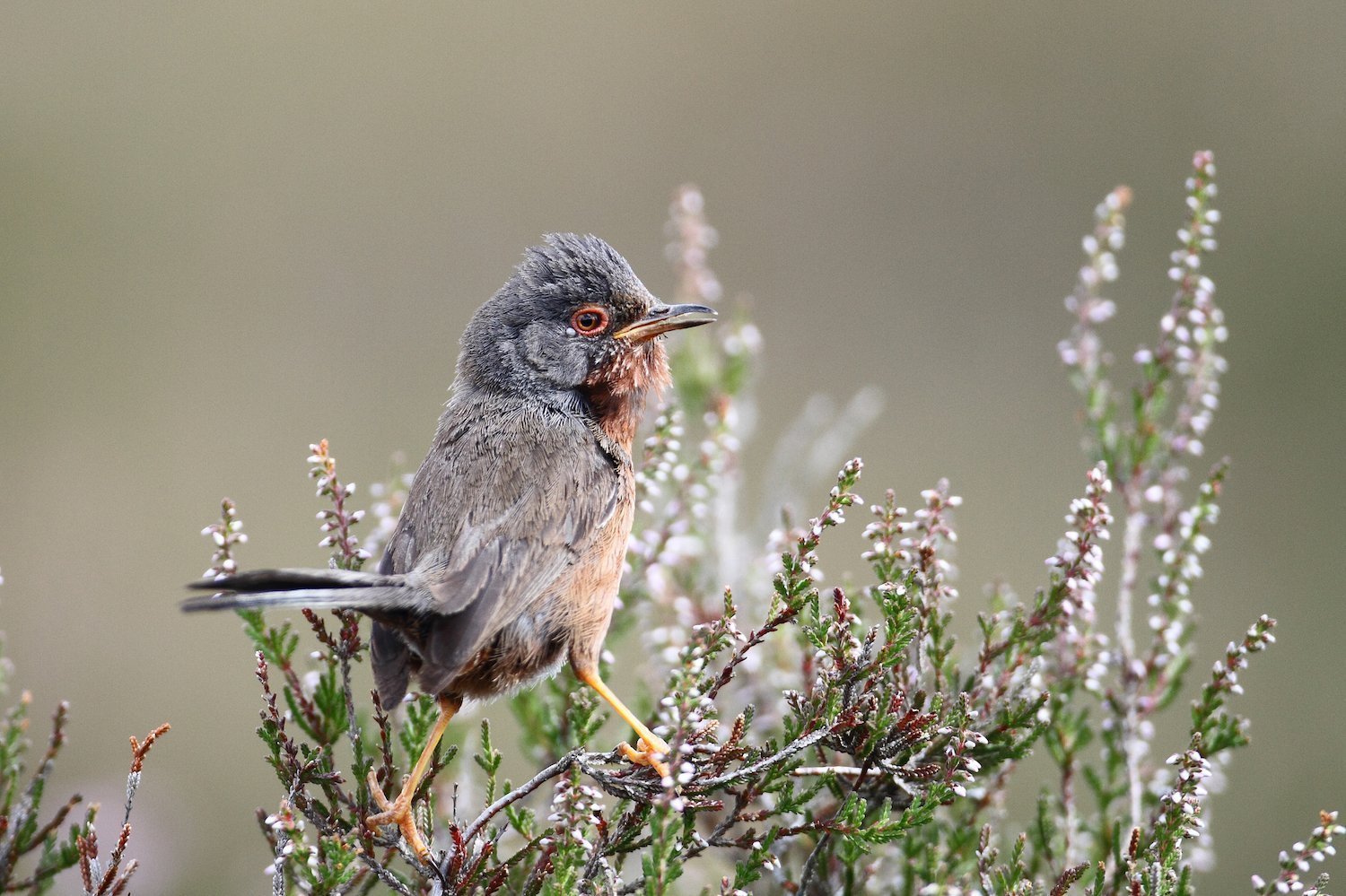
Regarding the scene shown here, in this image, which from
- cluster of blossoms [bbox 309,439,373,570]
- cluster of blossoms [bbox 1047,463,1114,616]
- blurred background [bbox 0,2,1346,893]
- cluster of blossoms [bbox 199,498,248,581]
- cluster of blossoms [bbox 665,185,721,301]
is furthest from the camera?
blurred background [bbox 0,2,1346,893]

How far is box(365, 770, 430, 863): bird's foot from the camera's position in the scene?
10.2ft

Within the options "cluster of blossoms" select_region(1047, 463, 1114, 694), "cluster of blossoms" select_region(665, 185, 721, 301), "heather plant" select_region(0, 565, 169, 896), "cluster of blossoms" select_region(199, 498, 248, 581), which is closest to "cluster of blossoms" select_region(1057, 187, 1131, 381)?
"cluster of blossoms" select_region(1047, 463, 1114, 694)

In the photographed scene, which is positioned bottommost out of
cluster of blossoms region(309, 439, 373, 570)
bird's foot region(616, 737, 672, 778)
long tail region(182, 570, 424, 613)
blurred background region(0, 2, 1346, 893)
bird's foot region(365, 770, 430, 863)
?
bird's foot region(365, 770, 430, 863)

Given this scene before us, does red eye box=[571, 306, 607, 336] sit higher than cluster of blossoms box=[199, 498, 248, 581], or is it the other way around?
red eye box=[571, 306, 607, 336]

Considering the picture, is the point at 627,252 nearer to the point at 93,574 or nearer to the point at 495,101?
the point at 495,101

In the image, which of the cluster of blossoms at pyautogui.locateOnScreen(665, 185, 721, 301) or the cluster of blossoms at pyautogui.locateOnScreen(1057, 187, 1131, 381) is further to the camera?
the cluster of blossoms at pyautogui.locateOnScreen(665, 185, 721, 301)

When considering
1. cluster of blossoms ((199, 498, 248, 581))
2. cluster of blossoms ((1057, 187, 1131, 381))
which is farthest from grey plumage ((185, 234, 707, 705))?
cluster of blossoms ((1057, 187, 1131, 381))

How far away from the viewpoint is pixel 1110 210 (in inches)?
156

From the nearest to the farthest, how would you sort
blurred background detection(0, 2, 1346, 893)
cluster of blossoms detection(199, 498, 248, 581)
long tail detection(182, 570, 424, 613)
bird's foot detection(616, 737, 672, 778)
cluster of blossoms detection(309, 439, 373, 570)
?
long tail detection(182, 570, 424, 613) < bird's foot detection(616, 737, 672, 778) < cluster of blossoms detection(199, 498, 248, 581) < cluster of blossoms detection(309, 439, 373, 570) < blurred background detection(0, 2, 1346, 893)

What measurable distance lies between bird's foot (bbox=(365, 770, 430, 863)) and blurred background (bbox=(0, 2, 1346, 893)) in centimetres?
455

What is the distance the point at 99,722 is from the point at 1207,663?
24.1ft

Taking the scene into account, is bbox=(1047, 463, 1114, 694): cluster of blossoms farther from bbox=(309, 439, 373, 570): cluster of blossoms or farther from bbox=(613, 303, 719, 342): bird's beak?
bbox=(309, 439, 373, 570): cluster of blossoms

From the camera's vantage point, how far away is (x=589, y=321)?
4.30m

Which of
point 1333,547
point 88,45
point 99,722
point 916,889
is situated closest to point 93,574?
point 99,722
